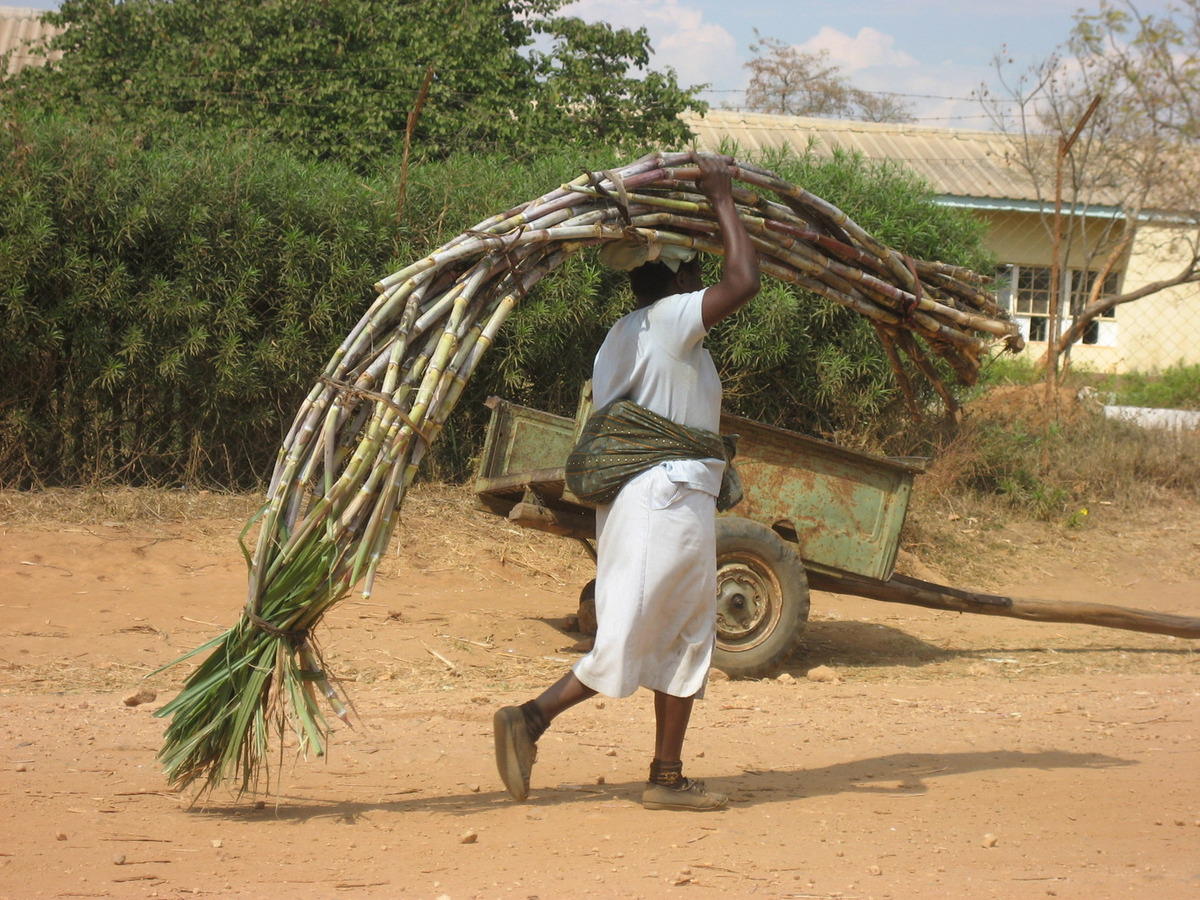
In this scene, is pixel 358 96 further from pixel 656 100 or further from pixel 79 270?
pixel 79 270

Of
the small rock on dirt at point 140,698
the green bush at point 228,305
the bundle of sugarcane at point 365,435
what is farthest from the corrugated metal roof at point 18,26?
the bundle of sugarcane at point 365,435

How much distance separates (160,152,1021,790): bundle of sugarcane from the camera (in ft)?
12.2

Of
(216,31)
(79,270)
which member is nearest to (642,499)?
(79,270)

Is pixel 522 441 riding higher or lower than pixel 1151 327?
lower

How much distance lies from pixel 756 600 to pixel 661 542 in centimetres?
299

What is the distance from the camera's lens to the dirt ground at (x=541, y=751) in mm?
3391

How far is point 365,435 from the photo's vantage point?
3773 mm

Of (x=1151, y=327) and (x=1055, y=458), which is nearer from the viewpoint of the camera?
(x=1055, y=458)

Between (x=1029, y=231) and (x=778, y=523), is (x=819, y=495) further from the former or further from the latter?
(x=1029, y=231)

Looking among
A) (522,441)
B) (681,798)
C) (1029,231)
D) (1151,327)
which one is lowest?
(681,798)

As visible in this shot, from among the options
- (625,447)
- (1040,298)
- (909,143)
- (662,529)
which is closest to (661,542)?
(662,529)

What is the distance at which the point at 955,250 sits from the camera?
1020cm

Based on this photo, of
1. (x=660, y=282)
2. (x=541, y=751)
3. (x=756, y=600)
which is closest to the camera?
(x=660, y=282)

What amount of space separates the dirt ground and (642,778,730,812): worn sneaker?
4 cm
